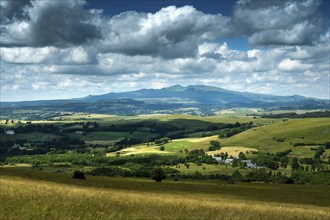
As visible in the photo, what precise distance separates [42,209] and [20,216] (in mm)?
1229

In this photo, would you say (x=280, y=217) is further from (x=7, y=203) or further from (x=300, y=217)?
(x=7, y=203)

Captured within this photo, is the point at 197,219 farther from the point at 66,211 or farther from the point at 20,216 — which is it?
the point at 20,216

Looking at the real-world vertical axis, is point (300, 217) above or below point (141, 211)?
below

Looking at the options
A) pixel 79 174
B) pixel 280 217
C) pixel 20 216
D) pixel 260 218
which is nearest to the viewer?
pixel 20 216

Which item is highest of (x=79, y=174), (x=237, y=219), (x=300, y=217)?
(x=237, y=219)

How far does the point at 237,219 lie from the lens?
18.4 meters

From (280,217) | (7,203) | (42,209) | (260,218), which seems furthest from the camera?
(280,217)

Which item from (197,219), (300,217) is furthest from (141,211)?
(300,217)

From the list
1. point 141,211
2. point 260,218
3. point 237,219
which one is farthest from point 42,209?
point 260,218

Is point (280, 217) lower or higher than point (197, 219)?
lower

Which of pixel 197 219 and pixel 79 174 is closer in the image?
pixel 197 219

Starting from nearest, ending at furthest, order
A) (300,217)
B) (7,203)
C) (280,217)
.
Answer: (7,203), (280,217), (300,217)

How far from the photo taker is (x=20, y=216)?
15.6 meters

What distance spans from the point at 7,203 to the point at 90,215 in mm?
4502
